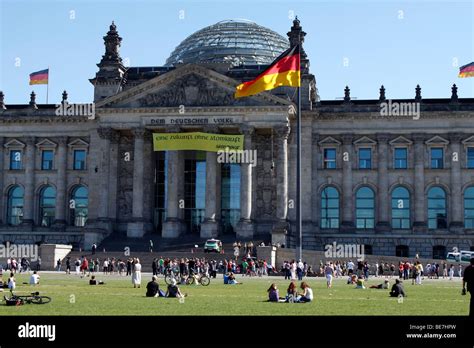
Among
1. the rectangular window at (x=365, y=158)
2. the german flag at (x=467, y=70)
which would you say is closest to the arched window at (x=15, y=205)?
the rectangular window at (x=365, y=158)

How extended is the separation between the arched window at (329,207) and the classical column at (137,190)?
1975cm

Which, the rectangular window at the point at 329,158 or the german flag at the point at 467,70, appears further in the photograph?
the rectangular window at the point at 329,158

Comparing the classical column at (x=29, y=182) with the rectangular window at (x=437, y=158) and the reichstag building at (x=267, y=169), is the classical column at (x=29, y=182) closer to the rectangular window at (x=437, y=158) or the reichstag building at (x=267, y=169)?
the reichstag building at (x=267, y=169)

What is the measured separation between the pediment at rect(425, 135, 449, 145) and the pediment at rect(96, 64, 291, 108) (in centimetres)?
1838

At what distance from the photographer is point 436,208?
87.9 meters

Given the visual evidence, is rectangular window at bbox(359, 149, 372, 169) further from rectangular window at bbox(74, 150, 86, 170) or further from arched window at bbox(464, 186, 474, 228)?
rectangular window at bbox(74, 150, 86, 170)

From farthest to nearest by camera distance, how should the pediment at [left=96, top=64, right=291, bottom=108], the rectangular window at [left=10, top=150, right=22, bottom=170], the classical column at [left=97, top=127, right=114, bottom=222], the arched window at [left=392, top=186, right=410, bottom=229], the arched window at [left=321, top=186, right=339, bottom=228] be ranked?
the rectangular window at [left=10, top=150, right=22, bottom=170] < the arched window at [left=321, top=186, right=339, bottom=228] < the arched window at [left=392, top=186, right=410, bottom=229] < the classical column at [left=97, top=127, right=114, bottom=222] < the pediment at [left=96, top=64, right=291, bottom=108]

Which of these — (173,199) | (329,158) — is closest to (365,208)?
(329,158)

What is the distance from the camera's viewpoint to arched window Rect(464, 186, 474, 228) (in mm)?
86875

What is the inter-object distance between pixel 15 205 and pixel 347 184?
3831 cm

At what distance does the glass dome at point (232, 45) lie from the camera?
105 meters

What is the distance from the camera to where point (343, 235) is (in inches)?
Answer: 3452

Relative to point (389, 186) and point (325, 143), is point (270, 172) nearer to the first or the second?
point (325, 143)

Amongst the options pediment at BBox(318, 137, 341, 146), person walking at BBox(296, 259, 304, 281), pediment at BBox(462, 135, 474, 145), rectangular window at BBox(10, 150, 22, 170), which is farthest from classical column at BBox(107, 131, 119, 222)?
pediment at BBox(462, 135, 474, 145)
